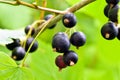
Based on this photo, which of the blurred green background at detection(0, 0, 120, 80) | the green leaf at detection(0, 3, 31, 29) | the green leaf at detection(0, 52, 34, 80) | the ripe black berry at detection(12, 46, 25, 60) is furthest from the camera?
the green leaf at detection(0, 3, 31, 29)

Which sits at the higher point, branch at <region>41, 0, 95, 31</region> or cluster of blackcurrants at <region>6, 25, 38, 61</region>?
branch at <region>41, 0, 95, 31</region>

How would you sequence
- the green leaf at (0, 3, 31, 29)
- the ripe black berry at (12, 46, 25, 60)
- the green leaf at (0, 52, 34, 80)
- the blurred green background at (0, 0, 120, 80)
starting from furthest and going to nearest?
1. the green leaf at (0, 3, 31, 29)
2. the blurred green background at (0, 0, 120, 80)
3. the ripe black berry at (12, 46, 25, 60)
4. the green leaf at (0, 52, 34, 80)

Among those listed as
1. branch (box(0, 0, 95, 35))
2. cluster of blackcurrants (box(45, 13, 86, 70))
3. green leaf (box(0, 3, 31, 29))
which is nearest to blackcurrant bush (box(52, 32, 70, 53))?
cluster of blackcurrants (box(45, 13, 86, 70))

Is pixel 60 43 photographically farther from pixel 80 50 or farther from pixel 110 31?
pixel 80 50

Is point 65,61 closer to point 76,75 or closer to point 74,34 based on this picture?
point 74,34

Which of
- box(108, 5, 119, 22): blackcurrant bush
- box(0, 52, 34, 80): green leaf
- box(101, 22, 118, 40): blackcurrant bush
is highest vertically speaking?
box(108, 5, 119, 22): blackcurrant bush

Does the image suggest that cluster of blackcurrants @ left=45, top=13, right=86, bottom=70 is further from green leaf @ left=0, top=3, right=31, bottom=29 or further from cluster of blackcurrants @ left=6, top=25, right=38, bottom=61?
green leaf @ left=0, top=3, right=31, bottom=29

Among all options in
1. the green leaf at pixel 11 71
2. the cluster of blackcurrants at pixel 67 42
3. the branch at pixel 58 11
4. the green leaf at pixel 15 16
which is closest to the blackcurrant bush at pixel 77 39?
the cluster of blackcurrants at pixel 67 42

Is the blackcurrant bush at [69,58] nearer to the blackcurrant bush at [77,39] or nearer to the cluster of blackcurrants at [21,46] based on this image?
the blackcurrant bush at [77,39]
